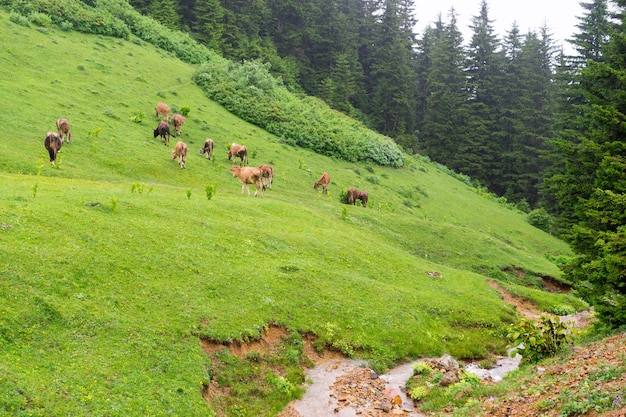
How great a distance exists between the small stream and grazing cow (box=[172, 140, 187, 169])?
19242 millimetres

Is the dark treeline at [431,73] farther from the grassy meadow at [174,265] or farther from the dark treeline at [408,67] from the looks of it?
the grassy meadow at [174,265]

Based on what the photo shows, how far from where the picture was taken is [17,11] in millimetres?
45062

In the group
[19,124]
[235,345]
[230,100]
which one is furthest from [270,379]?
[230,100]

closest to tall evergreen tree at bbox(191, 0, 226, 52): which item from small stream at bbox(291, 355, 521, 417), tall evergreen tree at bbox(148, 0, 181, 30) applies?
tall evergreen tree at bbox(148, 0, 181, 30)

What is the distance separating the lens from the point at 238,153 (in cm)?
3531

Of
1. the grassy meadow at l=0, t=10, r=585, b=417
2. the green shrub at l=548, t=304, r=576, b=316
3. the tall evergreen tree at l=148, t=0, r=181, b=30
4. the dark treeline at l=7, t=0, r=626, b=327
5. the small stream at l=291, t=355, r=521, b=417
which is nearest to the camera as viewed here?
the grassy meadow at l=0, t=10, r=585, b=417

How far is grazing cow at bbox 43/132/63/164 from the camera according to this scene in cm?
2594

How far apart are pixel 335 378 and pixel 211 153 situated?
2332 centimetres

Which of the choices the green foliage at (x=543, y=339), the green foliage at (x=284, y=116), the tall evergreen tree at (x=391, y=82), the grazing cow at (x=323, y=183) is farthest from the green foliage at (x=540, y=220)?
the green foliage at (x=543, y=339)

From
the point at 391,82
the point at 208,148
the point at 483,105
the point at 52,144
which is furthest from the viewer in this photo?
the point at 391,82

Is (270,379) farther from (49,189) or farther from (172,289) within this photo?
(49,189)

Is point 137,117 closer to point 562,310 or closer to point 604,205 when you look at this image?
point 562,310

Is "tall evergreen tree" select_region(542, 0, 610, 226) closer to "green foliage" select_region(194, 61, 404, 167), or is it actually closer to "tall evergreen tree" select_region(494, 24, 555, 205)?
"tall evergreen tree" select_region(494, 24, 555, 205)

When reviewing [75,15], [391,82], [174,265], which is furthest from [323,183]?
[391,82]
